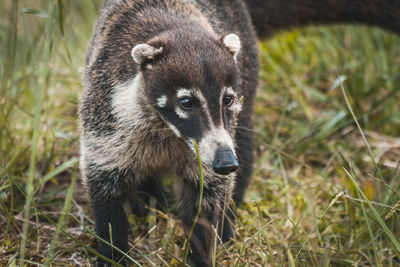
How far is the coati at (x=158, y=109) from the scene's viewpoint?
9.70ft

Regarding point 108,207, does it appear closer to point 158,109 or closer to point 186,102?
point 158,109

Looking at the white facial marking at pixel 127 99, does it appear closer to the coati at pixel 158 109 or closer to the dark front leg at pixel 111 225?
the coati at pixel 158 109

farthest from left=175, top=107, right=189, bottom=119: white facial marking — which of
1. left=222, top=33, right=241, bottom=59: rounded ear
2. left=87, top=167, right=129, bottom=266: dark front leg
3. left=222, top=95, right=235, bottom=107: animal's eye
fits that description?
left=87, top=167, right=129, bottom=266: dark front leg

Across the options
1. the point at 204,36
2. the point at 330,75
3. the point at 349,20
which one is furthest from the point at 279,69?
the point at 204,36

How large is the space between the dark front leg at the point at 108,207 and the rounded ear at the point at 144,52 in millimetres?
872

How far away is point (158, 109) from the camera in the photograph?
3139mm

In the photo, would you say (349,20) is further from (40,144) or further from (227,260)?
(40,144)

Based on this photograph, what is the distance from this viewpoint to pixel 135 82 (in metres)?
3.27

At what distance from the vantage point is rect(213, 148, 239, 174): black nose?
2705 mm

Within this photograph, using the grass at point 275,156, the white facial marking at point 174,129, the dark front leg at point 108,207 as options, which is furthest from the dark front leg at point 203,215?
the white facial marking at point 174,129

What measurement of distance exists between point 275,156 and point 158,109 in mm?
2290

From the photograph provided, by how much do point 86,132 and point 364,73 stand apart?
4.06 m

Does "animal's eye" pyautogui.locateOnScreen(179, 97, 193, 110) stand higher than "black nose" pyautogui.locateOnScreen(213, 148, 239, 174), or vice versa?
"animal's eye" pyautogui.locateOnScreen(179, 97, 193, 110)

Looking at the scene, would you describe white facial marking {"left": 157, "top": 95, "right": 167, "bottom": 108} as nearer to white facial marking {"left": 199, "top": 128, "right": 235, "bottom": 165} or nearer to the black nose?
white facial marking {"left": 199, "top": 128, "right": 235, "bottom": 165}
